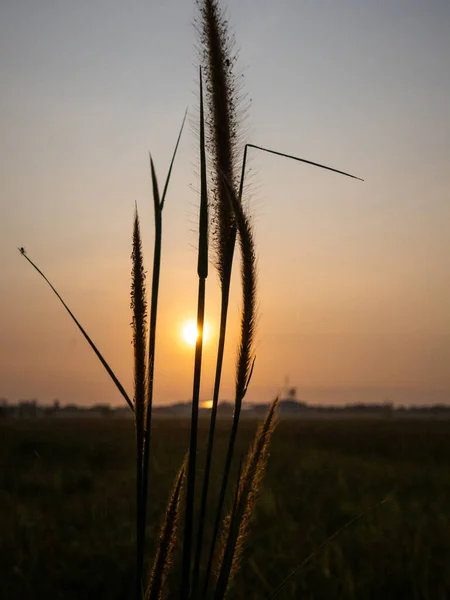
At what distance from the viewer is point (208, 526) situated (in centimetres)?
588

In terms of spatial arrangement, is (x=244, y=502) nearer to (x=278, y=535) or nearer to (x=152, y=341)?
(x=152, y=341)

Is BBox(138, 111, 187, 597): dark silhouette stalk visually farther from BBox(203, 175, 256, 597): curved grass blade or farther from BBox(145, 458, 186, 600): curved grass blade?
BBox(203, 175, 256, 597): curved grass blade

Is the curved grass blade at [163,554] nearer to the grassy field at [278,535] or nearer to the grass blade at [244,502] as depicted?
the grass blade at [244,502]

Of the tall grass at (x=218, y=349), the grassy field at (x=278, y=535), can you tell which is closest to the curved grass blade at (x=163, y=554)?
the tall grass at (x=218, y=349)

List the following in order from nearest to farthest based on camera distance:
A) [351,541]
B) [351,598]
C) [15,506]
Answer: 1. [351,598]
2. [351,541]
3. [15,506]

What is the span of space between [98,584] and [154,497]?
2511 mm

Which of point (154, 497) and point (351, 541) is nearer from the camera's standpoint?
point (351, 541)

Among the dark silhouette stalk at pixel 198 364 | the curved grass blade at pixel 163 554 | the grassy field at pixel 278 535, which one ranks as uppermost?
the dark silhouette stalk at pixel 198 364

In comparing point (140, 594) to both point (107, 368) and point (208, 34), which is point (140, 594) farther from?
point (208, 34)

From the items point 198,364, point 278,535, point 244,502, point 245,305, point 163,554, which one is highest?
point 245,305

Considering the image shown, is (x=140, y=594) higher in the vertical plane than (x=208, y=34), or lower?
lower

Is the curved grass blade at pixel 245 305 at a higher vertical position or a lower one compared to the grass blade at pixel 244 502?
higher

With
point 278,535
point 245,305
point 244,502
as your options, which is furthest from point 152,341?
point 278,535

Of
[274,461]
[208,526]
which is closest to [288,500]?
[208,526]
